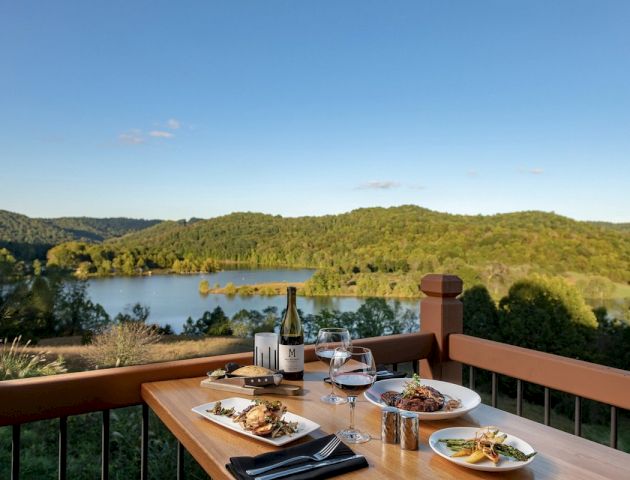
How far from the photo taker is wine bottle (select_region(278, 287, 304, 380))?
4.25ft

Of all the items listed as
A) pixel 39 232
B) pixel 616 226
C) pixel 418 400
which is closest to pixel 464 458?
pixel 418 400

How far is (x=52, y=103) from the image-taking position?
12766mm

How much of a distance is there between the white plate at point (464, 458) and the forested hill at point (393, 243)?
1280 cm

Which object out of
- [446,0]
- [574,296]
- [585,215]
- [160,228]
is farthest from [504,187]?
[160,228]

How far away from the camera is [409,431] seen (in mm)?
845

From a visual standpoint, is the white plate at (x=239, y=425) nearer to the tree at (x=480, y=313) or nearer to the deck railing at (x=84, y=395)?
the deck railing at (x=84, y=395)

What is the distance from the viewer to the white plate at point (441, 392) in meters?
0.97

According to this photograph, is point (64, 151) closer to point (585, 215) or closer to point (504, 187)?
point (504, 187)

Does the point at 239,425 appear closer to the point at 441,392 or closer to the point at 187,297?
the point at 441,392

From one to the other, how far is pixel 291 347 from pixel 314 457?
1.68ft

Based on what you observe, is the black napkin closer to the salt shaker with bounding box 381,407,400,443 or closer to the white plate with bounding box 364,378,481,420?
the salt shaker with bounding box 381,407,400,443

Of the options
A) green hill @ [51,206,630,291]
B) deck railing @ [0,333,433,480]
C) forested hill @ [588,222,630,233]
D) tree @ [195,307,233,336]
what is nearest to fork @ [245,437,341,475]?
deck railing @ [0,333,433,480]

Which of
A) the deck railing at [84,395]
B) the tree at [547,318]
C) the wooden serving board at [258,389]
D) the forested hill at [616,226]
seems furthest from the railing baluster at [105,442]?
the forested hill at [616,226]

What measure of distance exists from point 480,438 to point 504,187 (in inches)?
683
